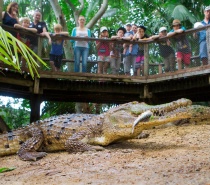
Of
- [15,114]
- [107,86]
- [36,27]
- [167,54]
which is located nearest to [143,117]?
[167,54]

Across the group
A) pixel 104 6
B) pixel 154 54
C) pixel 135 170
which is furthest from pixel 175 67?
pixel 104 6

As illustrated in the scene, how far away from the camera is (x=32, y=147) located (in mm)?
5402

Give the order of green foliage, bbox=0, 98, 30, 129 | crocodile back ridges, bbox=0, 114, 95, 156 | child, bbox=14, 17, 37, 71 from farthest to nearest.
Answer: green foliage, bbox=0, 98, 30, 129
child, bbox=14, 17, 37, 71
crocodile back ridges, bbox=0, 114, 95, 156

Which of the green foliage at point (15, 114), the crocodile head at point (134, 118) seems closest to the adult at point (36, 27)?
the crocodile head at point (134, 118)

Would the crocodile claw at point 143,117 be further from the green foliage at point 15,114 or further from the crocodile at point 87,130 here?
the green foliage at point 15,114

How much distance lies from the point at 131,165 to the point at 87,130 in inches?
59.2

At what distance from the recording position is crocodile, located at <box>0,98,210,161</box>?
4.78 meters

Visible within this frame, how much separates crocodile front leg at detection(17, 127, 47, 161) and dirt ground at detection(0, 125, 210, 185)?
111 mm

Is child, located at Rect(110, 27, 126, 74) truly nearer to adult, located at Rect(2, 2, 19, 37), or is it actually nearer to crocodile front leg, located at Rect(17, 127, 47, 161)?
adult, located at Rect(2, 2, 19, 37)

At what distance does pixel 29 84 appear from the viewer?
8930 millimetres

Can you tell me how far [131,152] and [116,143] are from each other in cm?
67

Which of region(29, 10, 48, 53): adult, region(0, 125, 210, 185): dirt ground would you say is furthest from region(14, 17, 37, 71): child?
region(0, 125, 210, 185): dirt ground

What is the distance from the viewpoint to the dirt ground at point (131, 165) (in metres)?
3.31

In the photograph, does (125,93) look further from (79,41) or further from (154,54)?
(79,41)
